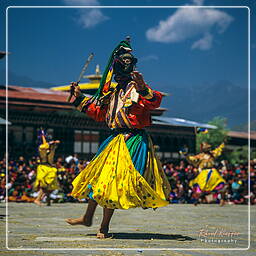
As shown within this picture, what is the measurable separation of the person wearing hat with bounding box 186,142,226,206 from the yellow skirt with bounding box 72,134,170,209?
9888 millimetres

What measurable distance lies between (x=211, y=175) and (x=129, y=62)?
10.2 m

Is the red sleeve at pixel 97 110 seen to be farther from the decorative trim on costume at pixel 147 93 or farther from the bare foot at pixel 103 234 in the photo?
the bare foot at pixel 103 234

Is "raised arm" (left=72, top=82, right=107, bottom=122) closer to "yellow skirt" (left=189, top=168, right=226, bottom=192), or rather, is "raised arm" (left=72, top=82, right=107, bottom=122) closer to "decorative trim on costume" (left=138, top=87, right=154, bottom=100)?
"decorative trim on costume" (left=138, top=87, right=154, bottom=100)

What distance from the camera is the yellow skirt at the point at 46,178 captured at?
48.2ft

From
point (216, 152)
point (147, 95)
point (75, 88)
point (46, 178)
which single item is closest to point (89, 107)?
point (75, 88)

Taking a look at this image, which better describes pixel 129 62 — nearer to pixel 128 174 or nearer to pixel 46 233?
pixel 128 174

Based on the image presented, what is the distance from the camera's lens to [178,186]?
19.8m

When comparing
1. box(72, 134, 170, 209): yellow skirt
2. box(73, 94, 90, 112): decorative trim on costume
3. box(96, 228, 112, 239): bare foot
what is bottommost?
box(96, 228, 112, 239): bare foot

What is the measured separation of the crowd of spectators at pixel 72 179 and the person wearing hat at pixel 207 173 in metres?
1.77

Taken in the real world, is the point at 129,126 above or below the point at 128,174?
above

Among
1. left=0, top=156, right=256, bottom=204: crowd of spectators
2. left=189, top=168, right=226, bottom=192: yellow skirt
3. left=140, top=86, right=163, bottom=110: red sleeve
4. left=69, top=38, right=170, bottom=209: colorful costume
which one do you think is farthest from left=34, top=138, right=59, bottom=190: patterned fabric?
left=140, top=86, right=163, bottom=110: red sleeve

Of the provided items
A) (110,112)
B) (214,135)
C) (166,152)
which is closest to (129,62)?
(110,112)

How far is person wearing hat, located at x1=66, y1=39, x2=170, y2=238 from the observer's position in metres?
6.07

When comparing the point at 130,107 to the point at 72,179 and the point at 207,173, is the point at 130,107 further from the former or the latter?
the point at 72,179
